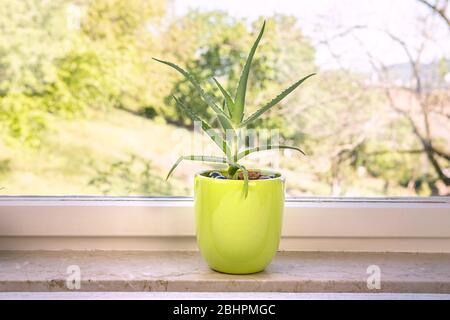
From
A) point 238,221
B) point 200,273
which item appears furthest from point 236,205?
point 200,273

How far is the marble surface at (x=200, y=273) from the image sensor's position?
94 cm

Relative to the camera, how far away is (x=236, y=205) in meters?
0.93

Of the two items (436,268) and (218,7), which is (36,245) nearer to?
(218,7)

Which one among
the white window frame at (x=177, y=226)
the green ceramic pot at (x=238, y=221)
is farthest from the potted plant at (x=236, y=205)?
the white window frame at (x=177, y=226)

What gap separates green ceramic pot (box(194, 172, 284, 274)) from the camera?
3.05ft

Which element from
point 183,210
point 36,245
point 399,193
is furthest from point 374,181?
point 36,245

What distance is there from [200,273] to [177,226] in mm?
138

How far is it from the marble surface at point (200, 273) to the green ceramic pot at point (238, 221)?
0.03 metres

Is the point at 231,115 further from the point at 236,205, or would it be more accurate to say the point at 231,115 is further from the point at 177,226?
the point at 177,226

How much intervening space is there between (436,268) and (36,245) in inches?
27.7

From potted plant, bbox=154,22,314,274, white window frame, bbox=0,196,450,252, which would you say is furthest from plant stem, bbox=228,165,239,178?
white window frame, bbox=0,196,450,252

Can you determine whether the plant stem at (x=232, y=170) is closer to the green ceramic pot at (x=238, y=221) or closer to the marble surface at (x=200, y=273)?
the green ceramic pot at (x=238, y=221)

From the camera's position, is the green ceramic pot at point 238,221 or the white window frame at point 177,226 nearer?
the green ceramic pot at point 238,221

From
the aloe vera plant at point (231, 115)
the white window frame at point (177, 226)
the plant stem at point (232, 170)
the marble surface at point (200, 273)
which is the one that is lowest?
the marble surface at point (200, 273)
